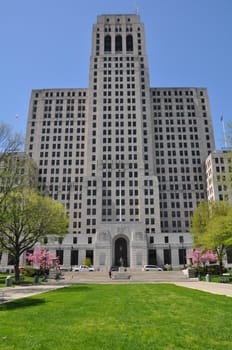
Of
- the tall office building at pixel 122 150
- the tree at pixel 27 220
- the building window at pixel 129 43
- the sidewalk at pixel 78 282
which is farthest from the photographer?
the building window at pixel 129 43

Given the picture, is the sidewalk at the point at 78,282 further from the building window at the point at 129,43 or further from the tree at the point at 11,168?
the building window at the point at 129,43

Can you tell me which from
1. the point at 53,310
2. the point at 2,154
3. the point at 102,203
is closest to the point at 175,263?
the point at 102,203

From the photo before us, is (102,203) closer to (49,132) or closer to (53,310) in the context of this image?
(49,132)

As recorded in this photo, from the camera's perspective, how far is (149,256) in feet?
283

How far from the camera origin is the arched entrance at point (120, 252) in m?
86.6

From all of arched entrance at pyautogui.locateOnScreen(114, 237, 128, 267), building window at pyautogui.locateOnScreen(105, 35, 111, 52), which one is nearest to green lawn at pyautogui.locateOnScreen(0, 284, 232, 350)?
arched entrance at pyautogui.locateOnScreen(114, 237, 128, 267)

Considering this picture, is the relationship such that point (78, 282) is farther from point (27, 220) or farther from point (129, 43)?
point (129, 43)

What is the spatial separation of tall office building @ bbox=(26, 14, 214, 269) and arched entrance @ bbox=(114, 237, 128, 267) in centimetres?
32

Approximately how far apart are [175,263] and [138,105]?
206ft

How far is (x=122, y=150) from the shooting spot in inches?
4218

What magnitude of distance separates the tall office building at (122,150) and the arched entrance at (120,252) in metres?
0.32

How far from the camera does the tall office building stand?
290 feet

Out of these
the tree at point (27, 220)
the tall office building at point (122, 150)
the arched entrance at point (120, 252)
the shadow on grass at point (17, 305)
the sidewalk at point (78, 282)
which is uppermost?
the tall office building at point (122, 150)

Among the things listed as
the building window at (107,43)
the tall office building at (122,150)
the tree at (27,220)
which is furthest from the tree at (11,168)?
the building window at (107,43)
